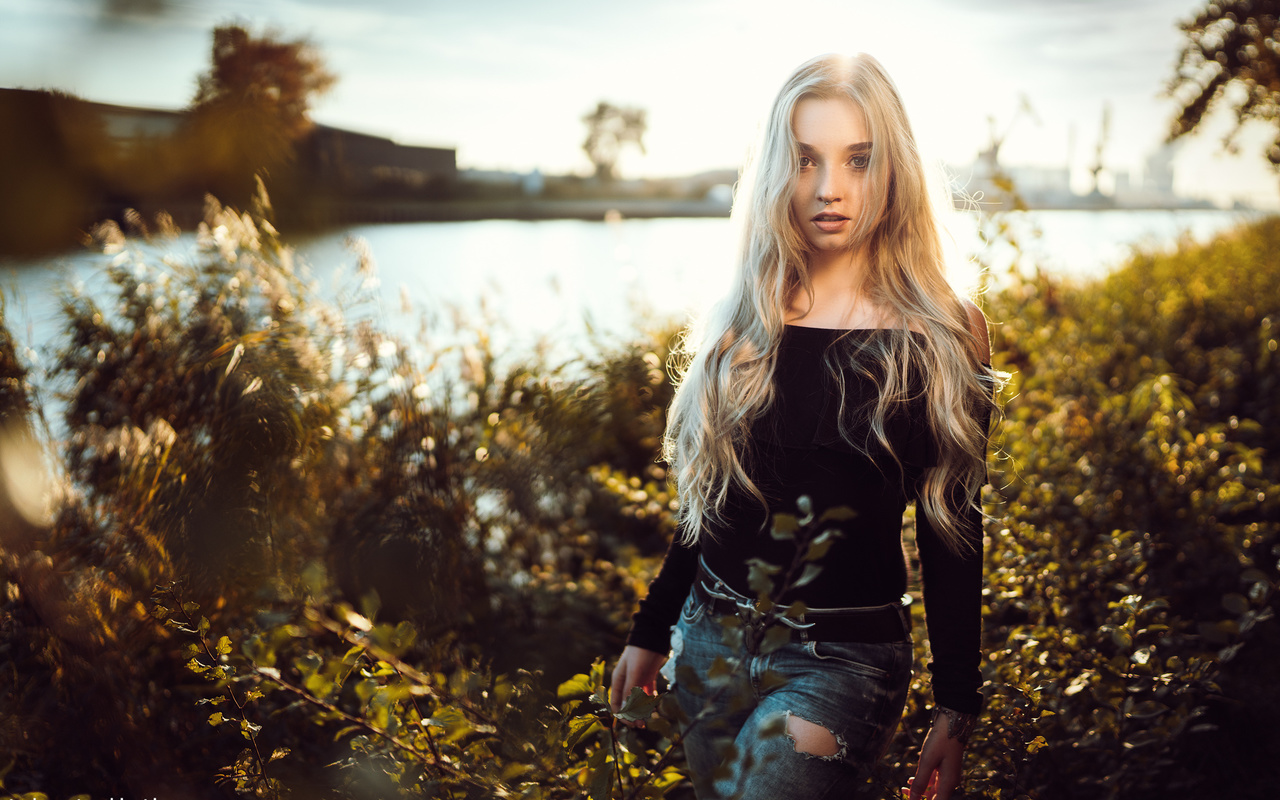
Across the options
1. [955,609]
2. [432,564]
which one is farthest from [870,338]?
[432,564]

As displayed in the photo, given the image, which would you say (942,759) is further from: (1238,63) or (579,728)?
(1238,63)

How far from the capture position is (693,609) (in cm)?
162

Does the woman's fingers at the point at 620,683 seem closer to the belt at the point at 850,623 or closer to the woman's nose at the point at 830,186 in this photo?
the belt at the point at 850,623

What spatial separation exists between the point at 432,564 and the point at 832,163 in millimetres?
2133

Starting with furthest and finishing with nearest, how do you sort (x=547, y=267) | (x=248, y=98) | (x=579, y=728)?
1. (x=547, y=267)
2. (x=579, y=728)
3. (x=248, y=98)

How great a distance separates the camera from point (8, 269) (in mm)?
859

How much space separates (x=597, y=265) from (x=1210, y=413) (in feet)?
12.6

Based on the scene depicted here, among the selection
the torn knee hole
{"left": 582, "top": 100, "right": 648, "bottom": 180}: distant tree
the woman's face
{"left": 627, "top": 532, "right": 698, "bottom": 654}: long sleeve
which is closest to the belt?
the torn knee hole

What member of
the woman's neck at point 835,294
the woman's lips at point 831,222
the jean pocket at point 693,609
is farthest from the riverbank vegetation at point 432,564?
the woman's lips at point 831,222

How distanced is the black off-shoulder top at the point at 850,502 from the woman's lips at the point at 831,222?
22cm

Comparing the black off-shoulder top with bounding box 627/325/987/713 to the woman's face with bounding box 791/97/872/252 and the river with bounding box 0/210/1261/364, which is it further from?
the river with bounding box 0/210/1261/364

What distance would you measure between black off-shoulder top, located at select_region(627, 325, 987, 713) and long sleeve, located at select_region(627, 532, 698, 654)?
0.39 ft

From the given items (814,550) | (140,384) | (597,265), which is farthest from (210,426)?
(597,265)

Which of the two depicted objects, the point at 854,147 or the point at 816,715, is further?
the point at 854,147
